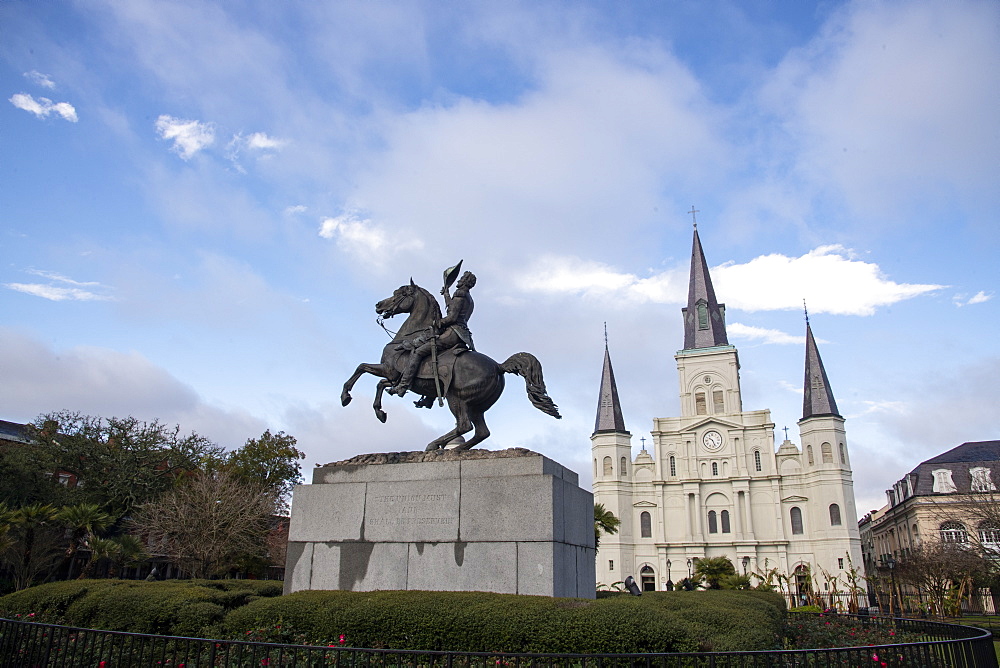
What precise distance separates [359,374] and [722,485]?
70489mm

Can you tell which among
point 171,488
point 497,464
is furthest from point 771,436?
point 497,464

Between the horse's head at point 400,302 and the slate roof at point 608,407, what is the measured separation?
6935 cm

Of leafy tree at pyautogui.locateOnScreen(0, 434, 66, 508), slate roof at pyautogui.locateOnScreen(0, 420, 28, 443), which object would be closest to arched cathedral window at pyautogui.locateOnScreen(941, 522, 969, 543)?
leafy tree at pyautogui.locateOnScreen(0, 434, 66, 508)

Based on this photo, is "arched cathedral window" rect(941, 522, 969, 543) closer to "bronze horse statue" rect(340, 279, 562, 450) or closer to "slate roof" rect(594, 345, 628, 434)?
"slate roof" rect(594, 345, 628, 434)

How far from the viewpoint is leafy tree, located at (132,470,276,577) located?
31281 millimetres

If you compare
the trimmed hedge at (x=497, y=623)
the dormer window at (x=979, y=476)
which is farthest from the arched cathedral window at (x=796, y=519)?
the trimmed hedge at (x=497, y=623)

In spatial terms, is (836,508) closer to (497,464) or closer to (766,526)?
(766,526)

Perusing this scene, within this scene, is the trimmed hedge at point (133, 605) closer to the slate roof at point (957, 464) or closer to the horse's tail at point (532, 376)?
the horse's tail at point (532, 376)

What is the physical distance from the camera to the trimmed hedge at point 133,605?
827 centimetres

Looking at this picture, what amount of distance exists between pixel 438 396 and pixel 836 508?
6864cm

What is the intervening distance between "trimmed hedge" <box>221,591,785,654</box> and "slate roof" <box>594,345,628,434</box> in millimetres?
72087

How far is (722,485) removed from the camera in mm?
74812

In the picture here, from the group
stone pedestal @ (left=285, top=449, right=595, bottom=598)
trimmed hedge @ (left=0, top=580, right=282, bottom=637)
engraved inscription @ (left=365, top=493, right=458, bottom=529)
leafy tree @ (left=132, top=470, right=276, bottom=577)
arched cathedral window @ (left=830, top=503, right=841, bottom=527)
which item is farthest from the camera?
arched cathedral window @ (left=830, top=503, right=841, bottom=527)

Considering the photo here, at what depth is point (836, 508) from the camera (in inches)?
2682
